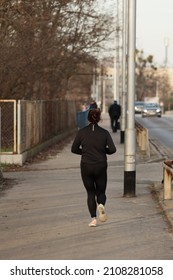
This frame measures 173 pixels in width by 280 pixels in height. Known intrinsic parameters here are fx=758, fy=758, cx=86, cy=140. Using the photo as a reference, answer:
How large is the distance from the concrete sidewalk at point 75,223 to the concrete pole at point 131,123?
31 cm

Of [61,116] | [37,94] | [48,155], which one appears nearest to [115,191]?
[48,155]

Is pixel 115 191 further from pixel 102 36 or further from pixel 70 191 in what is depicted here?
pixel 102 36

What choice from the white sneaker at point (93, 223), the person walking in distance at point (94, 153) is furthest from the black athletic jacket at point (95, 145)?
the white sneaker at point (93, 223)

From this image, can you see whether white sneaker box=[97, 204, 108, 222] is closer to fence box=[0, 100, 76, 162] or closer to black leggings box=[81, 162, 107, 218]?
black leggings box=[81, 162, 107, 218]

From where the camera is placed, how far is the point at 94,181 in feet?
34.6

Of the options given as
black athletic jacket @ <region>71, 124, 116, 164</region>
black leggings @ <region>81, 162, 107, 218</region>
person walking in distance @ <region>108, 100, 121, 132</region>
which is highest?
black athletic jacket @ <region>71, 124, 116, 164</region>

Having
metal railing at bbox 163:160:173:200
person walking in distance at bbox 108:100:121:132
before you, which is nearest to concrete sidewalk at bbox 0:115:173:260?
metal railing at bbox 163:160:173:200

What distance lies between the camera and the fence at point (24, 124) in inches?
819

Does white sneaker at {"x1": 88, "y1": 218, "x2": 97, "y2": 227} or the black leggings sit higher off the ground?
the black leggings

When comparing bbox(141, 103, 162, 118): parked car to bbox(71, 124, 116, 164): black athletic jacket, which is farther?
bbox(141, 103, 162, 118): parked car

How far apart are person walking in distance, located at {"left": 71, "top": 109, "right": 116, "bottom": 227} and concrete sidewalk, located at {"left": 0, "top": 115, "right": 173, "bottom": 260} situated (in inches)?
16.8

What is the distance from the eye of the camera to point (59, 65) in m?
35.0

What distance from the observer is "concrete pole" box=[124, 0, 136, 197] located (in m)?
13.8

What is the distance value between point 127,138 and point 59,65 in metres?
21.4
